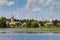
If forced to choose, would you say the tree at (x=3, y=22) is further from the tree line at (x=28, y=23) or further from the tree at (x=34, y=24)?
the tree at (x=34, y=24)

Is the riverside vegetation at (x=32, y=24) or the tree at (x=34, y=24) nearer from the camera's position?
the tree at (x=34, y=24)

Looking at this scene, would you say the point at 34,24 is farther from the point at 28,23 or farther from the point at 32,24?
the point at 32,24

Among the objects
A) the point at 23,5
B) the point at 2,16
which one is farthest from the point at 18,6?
the point at 2,16

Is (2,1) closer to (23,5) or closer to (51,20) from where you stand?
(23,5)

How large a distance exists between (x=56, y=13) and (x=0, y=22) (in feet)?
18.7

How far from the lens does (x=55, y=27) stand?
70.2 ft

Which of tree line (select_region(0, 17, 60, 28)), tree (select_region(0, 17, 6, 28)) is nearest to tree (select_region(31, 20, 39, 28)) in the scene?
tree line (select_region(0, 17, 60, 28))

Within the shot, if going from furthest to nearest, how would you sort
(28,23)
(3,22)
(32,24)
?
1. (28,23)
2. (3,22)
3. (32,24)

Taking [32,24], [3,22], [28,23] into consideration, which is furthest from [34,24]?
[3,22]

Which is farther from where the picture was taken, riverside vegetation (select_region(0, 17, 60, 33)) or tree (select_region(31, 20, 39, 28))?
riverside vegetation (select_region(0, 17, 60, 33))

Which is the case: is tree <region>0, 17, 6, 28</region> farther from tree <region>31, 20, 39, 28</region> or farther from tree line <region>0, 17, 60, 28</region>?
tree <region>31, 20, 39, 28</region>

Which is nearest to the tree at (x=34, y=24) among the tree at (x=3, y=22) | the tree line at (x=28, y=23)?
the tree line at (x=28, y=23)

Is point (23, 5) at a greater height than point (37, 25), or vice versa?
point (23, 5)

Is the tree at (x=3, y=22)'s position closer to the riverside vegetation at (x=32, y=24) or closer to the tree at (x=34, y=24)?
the riverside vegetation at (x=32, y=24)
